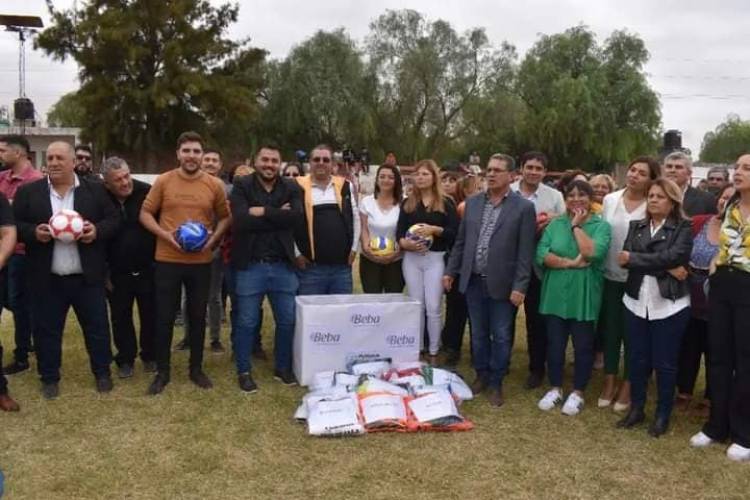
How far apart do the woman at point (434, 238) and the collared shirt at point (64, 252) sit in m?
2.51

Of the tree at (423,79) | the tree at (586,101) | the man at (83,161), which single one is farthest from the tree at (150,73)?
the man at (83,161)

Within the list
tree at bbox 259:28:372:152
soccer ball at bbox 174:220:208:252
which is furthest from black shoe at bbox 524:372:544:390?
tree at bbox 259:28:372:152

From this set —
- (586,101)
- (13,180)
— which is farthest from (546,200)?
(586,101)

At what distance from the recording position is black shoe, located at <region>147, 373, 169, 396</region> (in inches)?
206

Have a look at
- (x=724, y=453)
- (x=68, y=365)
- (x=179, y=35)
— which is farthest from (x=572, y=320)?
(x=179, y=35)

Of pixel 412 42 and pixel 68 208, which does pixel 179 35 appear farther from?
pixel 68 208

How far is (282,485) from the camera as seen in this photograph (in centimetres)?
379

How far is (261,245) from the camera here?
526 cm

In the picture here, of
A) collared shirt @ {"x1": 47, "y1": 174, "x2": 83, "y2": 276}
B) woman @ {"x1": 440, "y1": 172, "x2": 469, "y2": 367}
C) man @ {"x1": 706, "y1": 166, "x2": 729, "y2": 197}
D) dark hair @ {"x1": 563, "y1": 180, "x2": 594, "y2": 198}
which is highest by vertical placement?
man @ {"x1": 706, "y1": 166, "x2": 729, "y2": 197}

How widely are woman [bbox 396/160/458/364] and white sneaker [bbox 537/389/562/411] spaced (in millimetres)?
1149

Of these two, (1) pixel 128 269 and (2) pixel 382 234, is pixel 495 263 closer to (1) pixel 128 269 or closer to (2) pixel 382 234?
(2) pixel 382 234

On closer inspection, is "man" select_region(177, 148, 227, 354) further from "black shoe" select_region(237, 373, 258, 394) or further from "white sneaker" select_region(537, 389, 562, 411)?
"white sneaker" select_region(537, 389, 562, 411)

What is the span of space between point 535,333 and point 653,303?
137cm

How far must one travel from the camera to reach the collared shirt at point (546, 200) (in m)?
5.56
